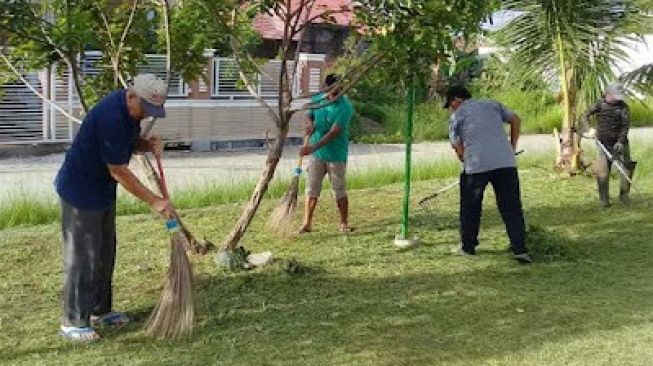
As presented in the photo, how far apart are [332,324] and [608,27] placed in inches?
297

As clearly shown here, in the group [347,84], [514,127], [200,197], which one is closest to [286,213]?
[347,84]

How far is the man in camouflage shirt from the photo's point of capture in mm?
9734

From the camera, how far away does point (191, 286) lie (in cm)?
524

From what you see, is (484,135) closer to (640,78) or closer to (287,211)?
(287,211)

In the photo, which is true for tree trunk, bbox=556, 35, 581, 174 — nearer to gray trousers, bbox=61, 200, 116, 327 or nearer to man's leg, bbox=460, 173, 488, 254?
man's leg, bbox=460, 173, 488, 254

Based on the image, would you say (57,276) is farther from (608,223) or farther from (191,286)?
(608,223)

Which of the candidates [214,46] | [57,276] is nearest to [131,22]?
[214,46]

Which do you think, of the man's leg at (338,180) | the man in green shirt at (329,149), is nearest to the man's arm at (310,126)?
the man in green shirt at (329,149)

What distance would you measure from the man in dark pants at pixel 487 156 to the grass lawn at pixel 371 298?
13.9 inches

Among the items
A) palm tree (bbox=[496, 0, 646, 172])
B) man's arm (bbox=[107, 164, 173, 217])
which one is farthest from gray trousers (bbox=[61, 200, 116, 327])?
palm tree (bbox=[496, 0, 646, 172])

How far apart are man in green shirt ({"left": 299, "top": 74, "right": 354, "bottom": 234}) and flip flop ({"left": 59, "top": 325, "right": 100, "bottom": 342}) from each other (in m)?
3.05

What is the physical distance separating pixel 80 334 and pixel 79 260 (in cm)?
43

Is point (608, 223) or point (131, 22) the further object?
point (608, 223)

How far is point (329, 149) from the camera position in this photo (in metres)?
7.93
